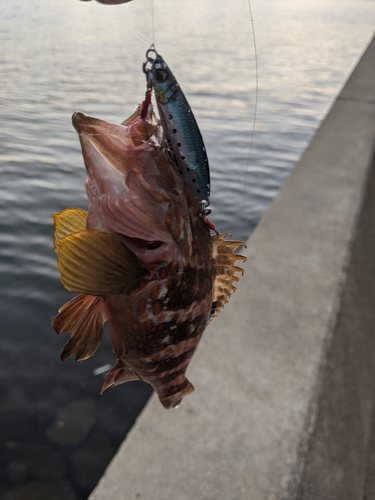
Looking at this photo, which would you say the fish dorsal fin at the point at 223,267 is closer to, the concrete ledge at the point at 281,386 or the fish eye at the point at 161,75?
the fish eye at the point at 161,75

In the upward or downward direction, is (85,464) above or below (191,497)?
below

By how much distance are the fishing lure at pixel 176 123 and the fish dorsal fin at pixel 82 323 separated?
1.21 ft

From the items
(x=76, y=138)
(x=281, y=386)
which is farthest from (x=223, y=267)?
(x=281, y=386)

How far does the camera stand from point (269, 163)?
8336mm

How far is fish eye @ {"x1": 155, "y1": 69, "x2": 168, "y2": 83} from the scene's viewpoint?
2.67 feet

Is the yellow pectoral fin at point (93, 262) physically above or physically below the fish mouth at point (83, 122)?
below

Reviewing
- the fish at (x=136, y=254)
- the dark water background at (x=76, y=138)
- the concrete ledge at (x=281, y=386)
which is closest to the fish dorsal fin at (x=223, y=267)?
the fish at (x=136, y=254)

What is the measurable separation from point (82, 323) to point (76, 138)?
53.8 inches

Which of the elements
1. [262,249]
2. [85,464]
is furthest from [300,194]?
[85,464]

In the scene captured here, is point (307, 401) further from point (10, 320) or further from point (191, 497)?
point (10, 320)

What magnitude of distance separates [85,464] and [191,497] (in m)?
1.68

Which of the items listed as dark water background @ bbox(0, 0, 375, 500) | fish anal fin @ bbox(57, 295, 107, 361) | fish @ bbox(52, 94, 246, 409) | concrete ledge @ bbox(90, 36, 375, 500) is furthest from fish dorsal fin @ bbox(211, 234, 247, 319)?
concrete ledge @ bbox(90, 36, 375, 500)

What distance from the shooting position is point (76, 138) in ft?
7.16

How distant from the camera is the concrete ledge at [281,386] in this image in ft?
9.62
